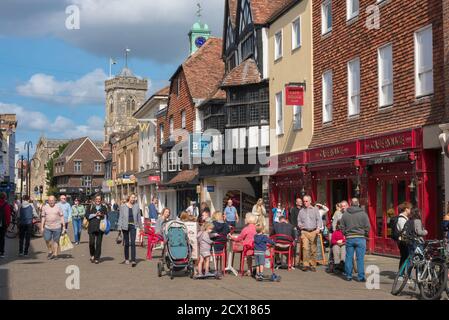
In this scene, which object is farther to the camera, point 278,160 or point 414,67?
point 278,160

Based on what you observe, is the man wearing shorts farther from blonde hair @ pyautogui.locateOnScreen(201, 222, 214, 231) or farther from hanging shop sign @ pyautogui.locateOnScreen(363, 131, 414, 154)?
hanging shop sign @ pyautogui.locateOnScreen(363, 131, 414, 154)

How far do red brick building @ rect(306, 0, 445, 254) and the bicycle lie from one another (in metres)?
2.91

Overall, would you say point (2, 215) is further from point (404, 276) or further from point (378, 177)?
point (404, 276)

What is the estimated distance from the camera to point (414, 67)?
1762 centimetres

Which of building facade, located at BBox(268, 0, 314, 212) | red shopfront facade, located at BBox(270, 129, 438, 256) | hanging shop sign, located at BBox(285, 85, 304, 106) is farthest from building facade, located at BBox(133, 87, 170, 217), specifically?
red shopfront facade, located at BBox(270, 129, 438, 256)

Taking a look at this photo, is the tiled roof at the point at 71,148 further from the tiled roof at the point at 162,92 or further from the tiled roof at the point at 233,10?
the tiled roof at the point at 233,10

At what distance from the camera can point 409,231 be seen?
39.4 feet

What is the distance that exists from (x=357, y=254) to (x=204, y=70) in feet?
94.3

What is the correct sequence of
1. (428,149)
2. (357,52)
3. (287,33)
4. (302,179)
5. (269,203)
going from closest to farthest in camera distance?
(428,149) < (357,52) < (302,179) < (287,33) < (269,203)

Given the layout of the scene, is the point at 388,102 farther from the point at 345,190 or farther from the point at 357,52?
the point at 345,190

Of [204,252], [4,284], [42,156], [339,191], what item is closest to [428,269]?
[204,252]

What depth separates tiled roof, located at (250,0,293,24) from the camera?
29.6m

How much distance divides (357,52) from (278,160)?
26.2 feet
